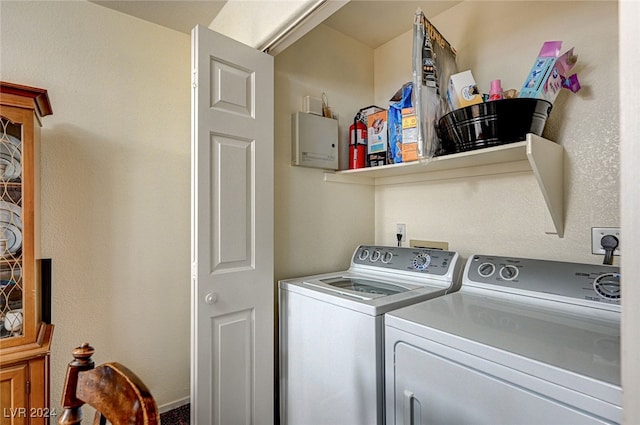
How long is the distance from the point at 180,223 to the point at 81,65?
1.01 m

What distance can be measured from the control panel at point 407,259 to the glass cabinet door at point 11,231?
1648 millimetres

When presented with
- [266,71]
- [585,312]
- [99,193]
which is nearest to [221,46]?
[266,71]

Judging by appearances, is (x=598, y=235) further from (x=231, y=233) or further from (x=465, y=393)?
(x=231, y=233)

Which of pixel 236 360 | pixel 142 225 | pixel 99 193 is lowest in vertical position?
pixel 236 360

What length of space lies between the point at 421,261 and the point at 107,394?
140 centimetres

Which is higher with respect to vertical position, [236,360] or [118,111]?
[118,111]

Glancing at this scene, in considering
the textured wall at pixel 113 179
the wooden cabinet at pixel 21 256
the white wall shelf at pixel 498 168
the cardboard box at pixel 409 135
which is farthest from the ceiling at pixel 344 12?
the white wall shelf at pixel 498 168

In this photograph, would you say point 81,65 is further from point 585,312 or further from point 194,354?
point 585,312

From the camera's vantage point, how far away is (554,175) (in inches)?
53.1

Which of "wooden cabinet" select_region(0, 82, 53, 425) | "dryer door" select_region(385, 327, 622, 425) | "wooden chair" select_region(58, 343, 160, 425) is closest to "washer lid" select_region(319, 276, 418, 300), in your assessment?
"dryer door" select_region(385, 327, 622, 425)

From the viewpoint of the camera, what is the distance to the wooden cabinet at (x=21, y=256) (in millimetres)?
1329

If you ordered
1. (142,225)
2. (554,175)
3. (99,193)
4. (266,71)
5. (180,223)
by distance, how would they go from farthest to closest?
(180,223) → (142,225) → (99,193) → (266,71) → (554,175)

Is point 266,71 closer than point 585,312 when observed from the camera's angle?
No

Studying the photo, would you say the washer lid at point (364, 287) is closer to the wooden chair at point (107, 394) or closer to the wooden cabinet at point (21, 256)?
the wooden chair at point (107, 394)
